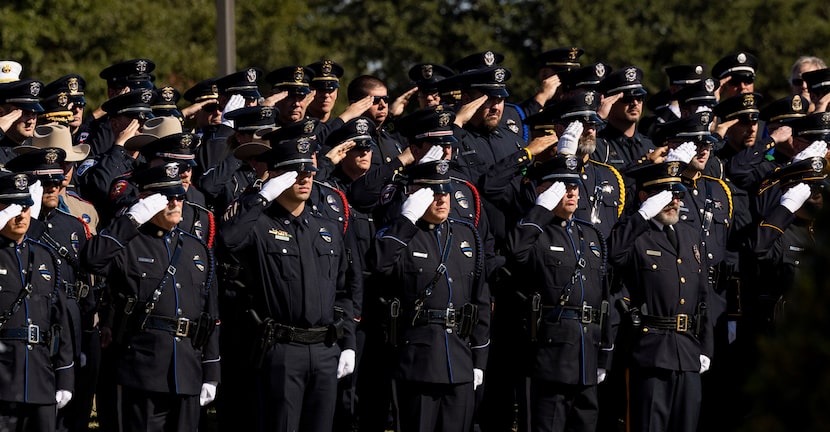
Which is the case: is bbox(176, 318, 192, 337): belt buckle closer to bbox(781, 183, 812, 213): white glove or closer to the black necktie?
the black necktie

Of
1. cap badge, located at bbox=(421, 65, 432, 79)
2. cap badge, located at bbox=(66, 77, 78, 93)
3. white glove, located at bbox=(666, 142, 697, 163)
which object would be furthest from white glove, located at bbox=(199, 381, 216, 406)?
cap badge, located at bbox=(421, 65, 432, 79)

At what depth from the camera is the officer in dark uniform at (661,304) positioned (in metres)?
9.33

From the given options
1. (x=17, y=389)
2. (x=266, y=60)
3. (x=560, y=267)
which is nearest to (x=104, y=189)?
(x=17, y=389)

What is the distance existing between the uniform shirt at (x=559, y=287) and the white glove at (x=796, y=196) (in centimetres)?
172

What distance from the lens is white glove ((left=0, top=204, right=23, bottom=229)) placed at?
26.0 ft

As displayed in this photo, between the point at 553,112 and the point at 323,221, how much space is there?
2.07m

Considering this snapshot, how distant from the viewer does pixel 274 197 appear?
27.5 feet

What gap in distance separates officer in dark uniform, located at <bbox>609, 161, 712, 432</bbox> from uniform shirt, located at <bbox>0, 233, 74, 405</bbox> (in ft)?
11.4

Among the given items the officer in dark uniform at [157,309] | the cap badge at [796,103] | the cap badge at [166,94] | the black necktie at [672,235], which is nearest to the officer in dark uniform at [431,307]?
the officer in dark uniform at [157,309]

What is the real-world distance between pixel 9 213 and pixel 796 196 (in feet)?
17.6

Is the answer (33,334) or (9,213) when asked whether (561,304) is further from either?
(9,213)

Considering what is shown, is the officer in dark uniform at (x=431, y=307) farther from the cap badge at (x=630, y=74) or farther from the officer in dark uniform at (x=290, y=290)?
the cap badge at (x=630, y=74)

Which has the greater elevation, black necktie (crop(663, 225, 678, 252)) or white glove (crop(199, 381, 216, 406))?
black necktie (crop(663, 225, 678, 252))

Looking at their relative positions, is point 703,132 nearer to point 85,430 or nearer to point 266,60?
point 85,430
